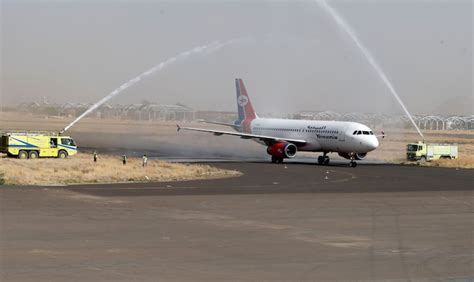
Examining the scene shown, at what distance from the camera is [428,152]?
92000mm

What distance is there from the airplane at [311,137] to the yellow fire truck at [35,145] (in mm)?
14045

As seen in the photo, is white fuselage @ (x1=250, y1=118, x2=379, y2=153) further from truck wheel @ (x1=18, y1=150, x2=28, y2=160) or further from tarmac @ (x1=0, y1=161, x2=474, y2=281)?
truck wheel @ (x1=18, y1=150, x2=28, y2=160)

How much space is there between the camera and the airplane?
7688 cm

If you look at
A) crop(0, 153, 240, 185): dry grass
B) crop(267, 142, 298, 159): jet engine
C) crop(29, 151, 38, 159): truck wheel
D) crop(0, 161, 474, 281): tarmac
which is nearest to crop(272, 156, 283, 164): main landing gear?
crop(267, 142, 298, 159): jet engine

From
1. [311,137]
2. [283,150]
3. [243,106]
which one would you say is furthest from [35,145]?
Answer: [243,106]

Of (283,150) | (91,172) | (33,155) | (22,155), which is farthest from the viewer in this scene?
(283,150)

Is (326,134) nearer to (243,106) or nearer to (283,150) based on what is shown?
(283,150)

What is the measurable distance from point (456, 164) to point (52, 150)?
42679mm

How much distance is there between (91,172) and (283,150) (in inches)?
1219

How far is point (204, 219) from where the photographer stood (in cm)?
3262

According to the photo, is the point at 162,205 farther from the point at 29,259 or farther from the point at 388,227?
the point at 29,259

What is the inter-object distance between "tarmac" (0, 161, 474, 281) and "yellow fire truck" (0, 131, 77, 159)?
25495 mm

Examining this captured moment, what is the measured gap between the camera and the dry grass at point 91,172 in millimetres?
50125

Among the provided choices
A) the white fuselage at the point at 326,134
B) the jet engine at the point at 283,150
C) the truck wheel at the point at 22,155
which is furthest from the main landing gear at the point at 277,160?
the truck wheel at the point at 22,155
